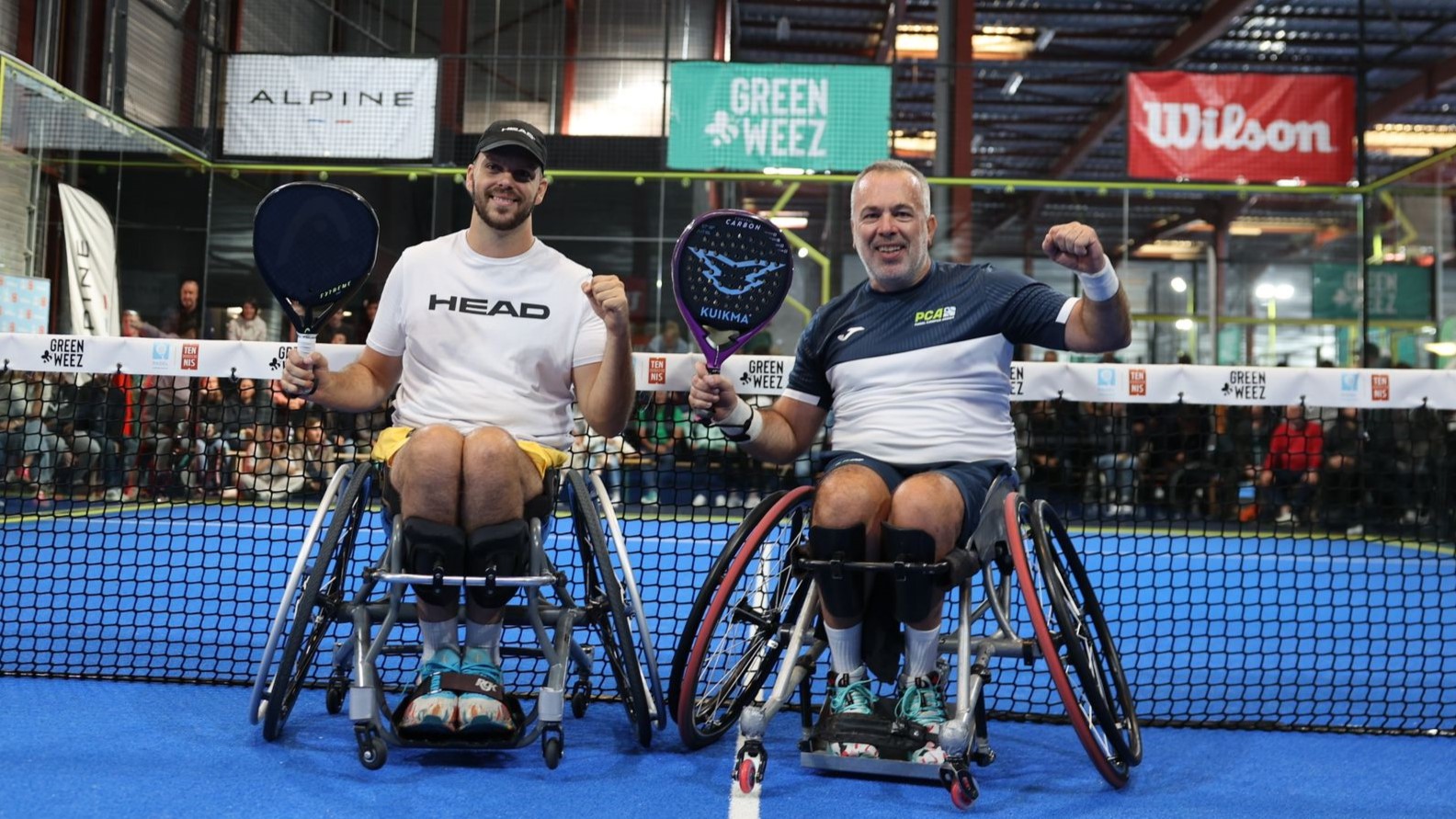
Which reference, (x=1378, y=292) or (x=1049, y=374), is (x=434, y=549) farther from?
(x=1378, y=292)

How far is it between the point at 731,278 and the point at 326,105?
8223mm

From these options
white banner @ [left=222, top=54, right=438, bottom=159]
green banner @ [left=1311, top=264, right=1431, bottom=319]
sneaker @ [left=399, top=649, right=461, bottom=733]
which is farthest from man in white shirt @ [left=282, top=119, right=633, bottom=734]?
green banner @ [left=1311, top=264, right=1431, bottom=319]

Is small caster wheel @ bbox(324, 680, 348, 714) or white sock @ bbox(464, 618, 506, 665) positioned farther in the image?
small caster wheel @ bbox(324, 680, 348, 714)

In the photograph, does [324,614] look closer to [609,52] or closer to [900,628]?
[900,628]

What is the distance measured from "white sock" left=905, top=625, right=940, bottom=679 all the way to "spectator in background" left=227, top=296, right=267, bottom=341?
776cm

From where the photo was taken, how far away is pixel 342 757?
292cm

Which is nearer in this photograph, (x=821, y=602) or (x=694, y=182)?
(x=821, y=602)

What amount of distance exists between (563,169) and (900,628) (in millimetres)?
6909

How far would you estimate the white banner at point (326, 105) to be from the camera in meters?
10.1

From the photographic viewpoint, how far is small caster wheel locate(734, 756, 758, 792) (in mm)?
2631

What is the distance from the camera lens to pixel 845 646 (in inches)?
115

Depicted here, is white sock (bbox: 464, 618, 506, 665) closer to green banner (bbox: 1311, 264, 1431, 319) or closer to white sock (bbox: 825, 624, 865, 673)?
white sock (bbox: 825, 624, 865, 673)

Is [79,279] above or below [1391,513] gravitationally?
above

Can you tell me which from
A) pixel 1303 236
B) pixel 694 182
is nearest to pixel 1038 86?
pixel 1303 236
